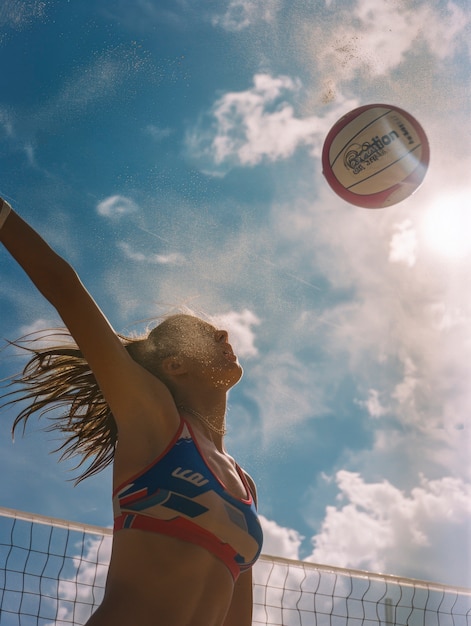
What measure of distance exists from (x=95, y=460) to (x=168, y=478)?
122 cm

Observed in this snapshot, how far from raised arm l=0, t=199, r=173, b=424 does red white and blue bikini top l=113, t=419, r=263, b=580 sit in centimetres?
26

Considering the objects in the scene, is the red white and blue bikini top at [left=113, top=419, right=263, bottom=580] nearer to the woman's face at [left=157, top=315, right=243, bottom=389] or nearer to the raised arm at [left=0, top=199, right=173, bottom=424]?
the raised arm at [left=0, top=199, right=173, bottom=424]

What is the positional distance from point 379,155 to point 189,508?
3.49 metres

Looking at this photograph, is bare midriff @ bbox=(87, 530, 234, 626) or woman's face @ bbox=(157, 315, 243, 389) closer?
bare midriff @ bbox=(87, 530, 234, 626)

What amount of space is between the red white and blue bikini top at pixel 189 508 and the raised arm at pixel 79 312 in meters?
0.26

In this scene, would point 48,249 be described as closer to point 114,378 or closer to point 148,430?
point 114,378

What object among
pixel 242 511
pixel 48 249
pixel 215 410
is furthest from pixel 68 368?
pixel 242 511

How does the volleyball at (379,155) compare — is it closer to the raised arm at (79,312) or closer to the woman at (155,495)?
the woman at (155,495)

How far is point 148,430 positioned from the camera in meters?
2.66

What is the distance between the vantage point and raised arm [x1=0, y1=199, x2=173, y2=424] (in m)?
2.41

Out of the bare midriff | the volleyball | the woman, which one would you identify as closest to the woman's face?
the woman

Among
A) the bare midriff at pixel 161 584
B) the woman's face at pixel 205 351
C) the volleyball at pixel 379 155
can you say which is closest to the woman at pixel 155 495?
the bare midriff at pixel 161 584

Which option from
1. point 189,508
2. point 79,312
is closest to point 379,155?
point 79,312

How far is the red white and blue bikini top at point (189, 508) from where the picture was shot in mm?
2445
